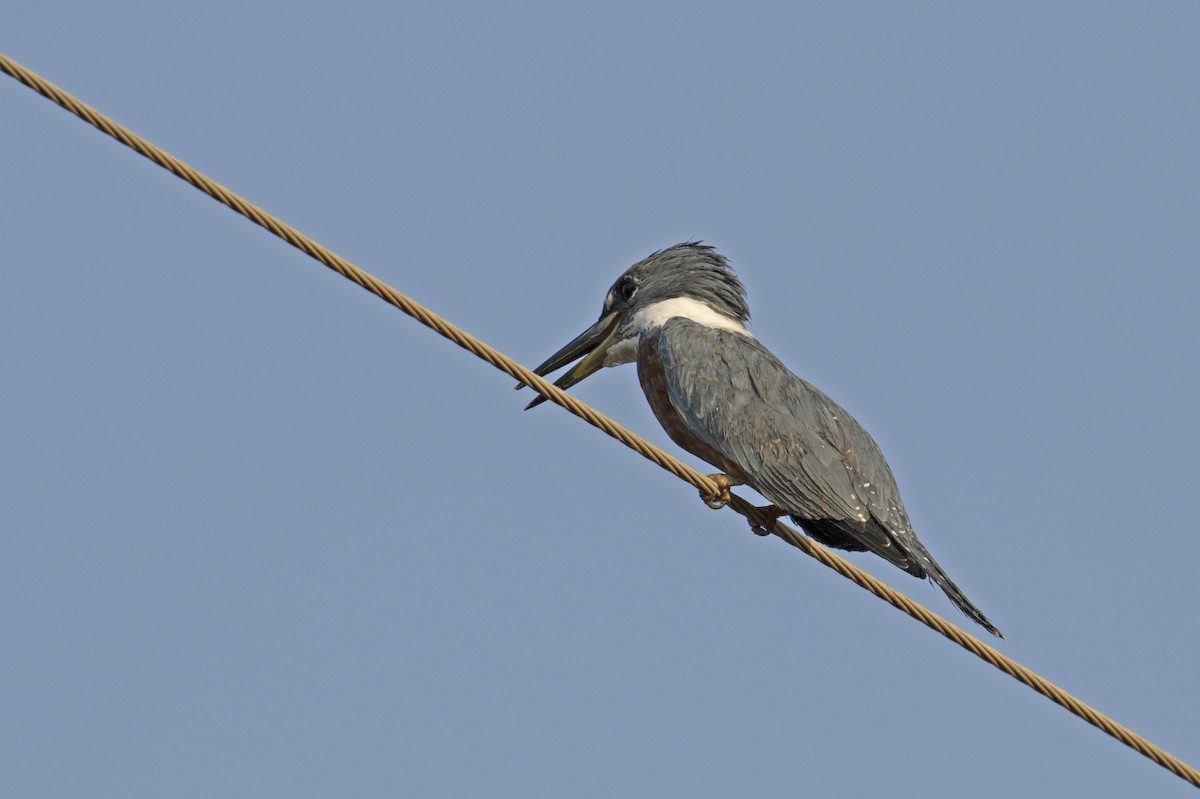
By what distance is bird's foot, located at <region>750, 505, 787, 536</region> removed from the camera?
22.0 ft

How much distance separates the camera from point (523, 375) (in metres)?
5.20

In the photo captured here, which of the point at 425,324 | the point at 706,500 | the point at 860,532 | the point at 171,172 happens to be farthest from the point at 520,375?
the point at 860,532

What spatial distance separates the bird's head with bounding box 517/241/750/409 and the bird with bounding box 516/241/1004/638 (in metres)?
0.05

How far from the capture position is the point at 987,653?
5066mm

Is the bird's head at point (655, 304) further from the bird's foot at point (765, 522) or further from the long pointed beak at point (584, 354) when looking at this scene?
the bird's foot at point (765, 522)

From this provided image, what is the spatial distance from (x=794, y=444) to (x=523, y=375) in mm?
2077

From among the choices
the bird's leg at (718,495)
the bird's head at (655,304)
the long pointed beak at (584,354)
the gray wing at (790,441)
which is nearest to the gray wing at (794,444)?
the gray wing at (790,441)

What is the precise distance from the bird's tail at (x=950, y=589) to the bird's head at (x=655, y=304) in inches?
75.3

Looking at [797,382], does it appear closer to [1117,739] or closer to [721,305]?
[721,305]

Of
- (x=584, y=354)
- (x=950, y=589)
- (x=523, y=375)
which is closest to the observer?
(x=523, y=375)

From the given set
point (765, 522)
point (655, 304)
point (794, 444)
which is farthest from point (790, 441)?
point (655, 304)

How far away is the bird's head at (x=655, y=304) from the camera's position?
8.27m

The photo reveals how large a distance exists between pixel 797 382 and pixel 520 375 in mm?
→ 2447

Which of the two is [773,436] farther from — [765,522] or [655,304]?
[655,304]
